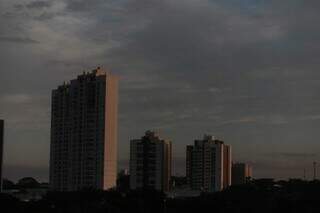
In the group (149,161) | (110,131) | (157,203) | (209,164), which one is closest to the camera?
(157,203)

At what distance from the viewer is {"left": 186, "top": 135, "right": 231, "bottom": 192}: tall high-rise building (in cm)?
11119

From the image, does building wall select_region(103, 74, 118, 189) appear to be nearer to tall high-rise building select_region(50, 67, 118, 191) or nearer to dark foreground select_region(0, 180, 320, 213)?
tall high-rise building select_region(50, 67, 118, 191)

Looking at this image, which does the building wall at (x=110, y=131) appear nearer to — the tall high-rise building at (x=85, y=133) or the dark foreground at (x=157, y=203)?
the tall high-rise building at (x=85, y=133)

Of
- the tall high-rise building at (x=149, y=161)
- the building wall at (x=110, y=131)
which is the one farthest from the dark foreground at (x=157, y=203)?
the tall high-rise building at (x=149, y=161)

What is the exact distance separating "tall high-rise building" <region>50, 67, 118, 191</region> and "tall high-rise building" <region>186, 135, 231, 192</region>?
22.8 metres

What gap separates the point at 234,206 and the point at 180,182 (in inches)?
2338

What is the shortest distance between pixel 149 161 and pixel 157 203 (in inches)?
1235

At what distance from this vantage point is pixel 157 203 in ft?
232

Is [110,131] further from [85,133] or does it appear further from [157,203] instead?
[157,203]

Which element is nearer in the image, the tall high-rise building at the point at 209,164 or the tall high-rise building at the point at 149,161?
the tall high-rise building at the point at 149,161

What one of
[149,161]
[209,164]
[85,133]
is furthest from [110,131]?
[209,164]

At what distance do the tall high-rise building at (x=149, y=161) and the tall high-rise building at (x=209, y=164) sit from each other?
9.91 metres

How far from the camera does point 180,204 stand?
69688mm

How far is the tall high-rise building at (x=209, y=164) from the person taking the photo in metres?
111
